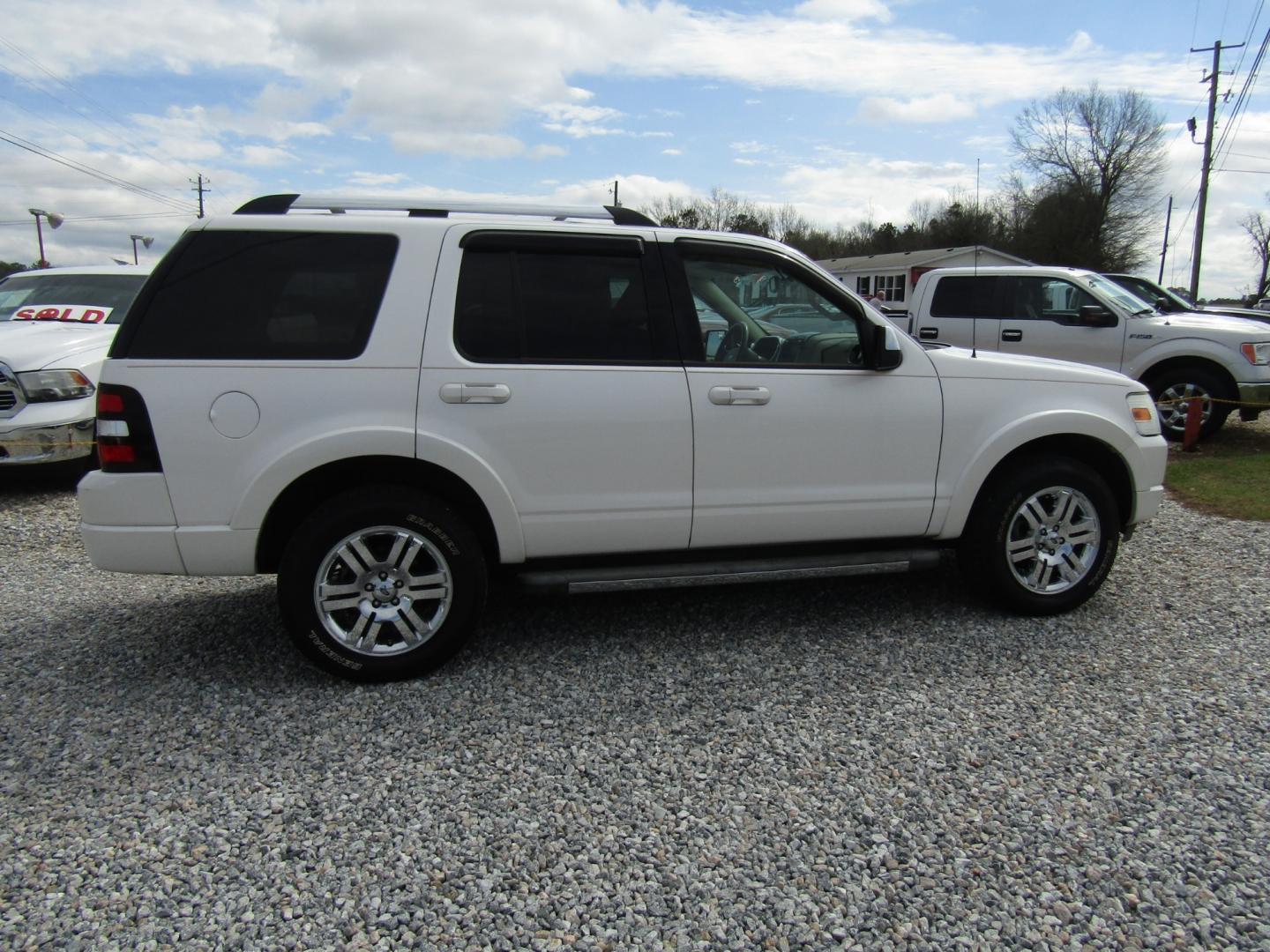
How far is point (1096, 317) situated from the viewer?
9.49 metres

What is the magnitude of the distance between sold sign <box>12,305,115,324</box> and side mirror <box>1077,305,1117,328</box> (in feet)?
32.6

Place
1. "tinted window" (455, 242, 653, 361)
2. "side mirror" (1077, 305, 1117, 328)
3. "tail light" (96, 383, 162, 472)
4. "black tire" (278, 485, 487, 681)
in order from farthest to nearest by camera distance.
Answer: "side mirror" (1077, 305, 1117, 328), "tinted window" (455, 242, 653, 361), "black tire" (278, 485, 487, 681), "tail light" (96, 383, 162, 472)

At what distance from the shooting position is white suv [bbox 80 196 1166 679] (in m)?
3.42

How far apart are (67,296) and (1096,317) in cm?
1052

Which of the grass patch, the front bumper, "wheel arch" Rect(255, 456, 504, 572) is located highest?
"wheel arch" Rect(255, 456, 504, 572)

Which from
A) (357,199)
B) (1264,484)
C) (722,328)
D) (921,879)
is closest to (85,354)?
(357,199)

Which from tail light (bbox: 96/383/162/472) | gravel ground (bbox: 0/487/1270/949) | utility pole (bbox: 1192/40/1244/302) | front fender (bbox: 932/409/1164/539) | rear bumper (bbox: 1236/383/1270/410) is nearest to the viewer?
gravel ground (bbox: 0/487/1270/949)

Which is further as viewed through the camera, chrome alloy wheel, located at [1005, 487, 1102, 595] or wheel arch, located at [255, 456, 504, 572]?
chrome alloy wheel, located at [1005, 487, 1102, 595]

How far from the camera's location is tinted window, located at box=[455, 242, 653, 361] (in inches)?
144

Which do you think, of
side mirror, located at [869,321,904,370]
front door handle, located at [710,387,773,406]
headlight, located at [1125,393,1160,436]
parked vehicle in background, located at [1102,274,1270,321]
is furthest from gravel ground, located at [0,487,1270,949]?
parked vehicle in background, located at [1102,274,1270,321]

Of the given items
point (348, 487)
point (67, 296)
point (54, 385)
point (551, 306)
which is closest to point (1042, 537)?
point (551, 306)

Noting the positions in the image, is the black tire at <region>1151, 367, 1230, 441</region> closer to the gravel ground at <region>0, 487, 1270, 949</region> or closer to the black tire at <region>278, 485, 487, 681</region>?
the gravel ground at <region>0, 487, 1270, 949</region>

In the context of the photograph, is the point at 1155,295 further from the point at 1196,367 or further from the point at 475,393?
the point at 475,393

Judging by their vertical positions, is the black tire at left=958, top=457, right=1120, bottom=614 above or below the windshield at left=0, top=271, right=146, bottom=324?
below
